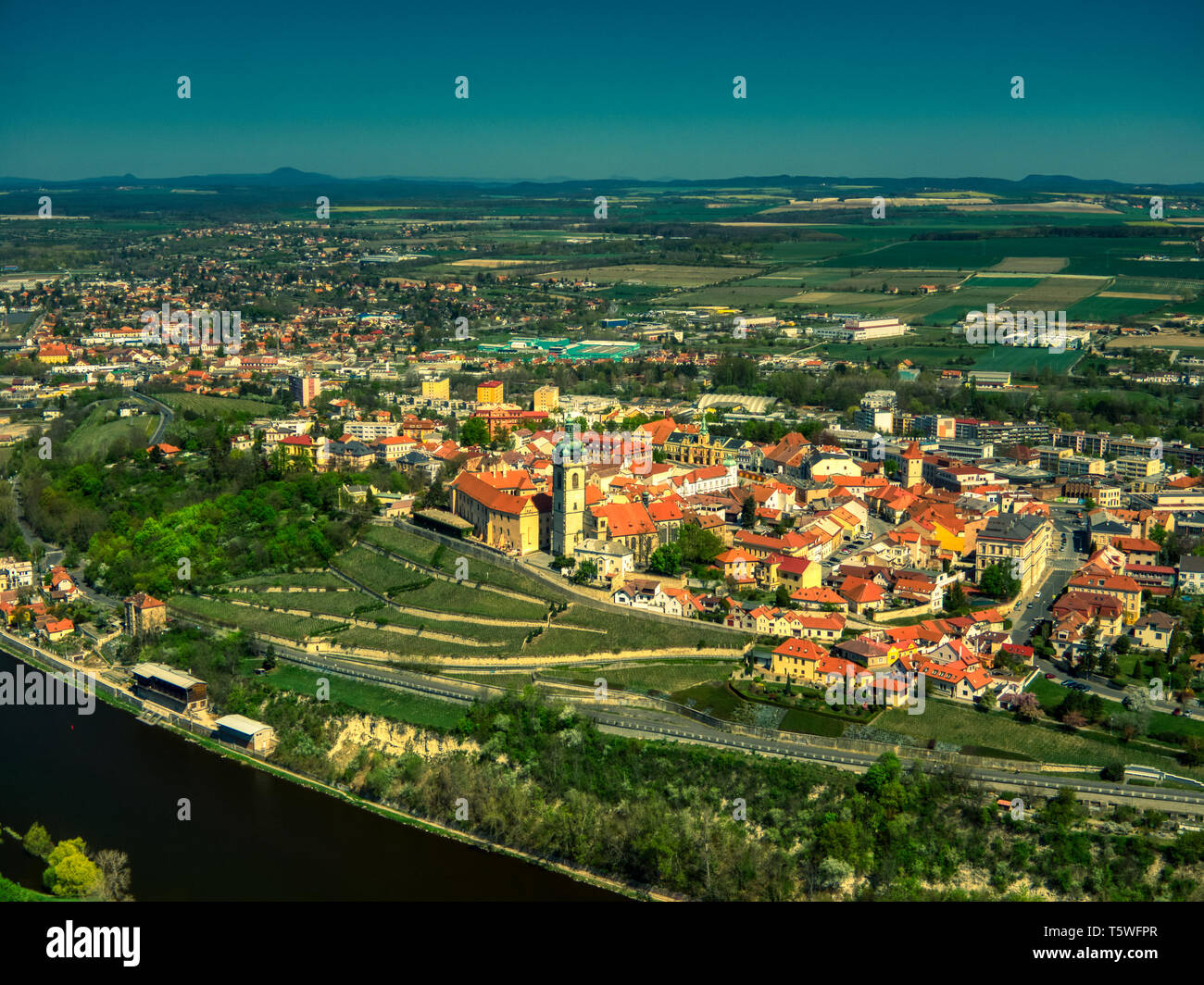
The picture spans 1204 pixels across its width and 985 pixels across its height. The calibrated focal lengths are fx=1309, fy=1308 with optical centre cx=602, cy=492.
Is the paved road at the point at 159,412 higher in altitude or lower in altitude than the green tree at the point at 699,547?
higher

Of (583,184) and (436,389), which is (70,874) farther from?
(583,184)

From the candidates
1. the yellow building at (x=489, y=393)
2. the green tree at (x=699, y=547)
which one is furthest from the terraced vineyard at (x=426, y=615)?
the yellow building at (x=489, y=393)

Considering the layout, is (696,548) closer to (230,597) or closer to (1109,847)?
(230,597)

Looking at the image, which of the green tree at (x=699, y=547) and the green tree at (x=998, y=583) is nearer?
the green tree at (x=998, y=583)

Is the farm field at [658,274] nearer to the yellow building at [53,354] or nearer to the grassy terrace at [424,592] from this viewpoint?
the yellow building at [53,354]

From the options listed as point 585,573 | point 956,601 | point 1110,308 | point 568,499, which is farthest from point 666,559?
point 1110,308

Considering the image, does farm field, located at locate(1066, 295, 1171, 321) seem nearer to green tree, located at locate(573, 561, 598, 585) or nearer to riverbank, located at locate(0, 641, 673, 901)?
green tree, located at locate(573, 561, 598, 585)
